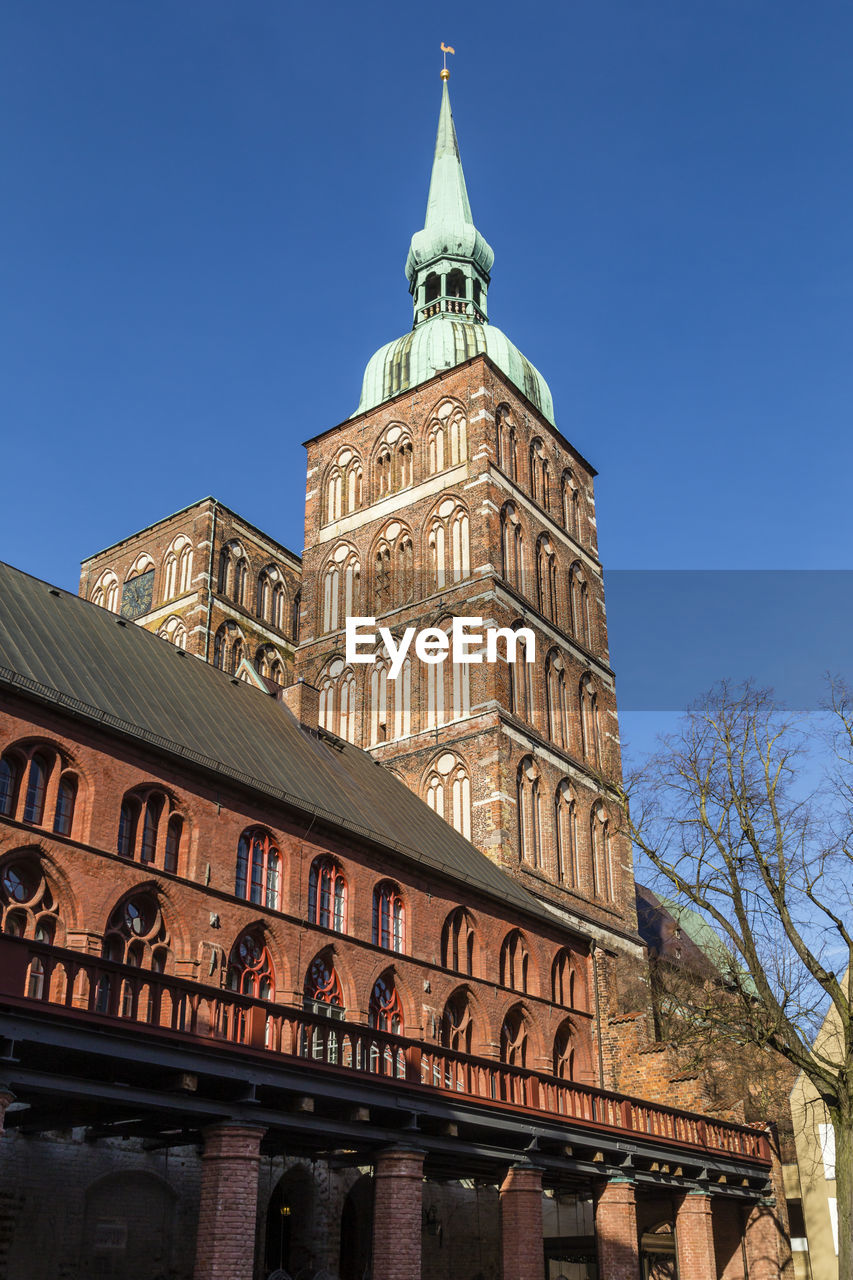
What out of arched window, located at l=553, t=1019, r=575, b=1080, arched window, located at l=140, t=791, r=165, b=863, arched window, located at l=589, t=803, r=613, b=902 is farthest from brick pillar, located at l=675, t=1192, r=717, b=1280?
arched window, located at l=589, t=803, r=613, b=902

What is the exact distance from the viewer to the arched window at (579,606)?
4831 cm

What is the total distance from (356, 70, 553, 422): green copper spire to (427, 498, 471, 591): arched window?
6.44 m

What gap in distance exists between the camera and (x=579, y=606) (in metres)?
49.1

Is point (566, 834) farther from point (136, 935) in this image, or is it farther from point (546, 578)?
point (136, 935)

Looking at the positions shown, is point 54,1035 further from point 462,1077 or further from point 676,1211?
point 676,1211

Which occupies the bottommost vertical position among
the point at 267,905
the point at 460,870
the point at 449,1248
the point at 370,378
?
the point at 449,1248

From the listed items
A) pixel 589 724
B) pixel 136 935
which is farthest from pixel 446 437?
pixel 136 935

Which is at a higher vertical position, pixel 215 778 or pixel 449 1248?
pixel 215 778

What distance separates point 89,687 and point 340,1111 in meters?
10.4

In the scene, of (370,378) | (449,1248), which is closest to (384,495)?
(370,378)

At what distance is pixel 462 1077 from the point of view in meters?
21.4

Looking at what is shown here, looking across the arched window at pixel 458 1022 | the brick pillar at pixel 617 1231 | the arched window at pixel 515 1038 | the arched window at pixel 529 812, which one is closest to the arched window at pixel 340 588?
the arched window at pixel 529 812

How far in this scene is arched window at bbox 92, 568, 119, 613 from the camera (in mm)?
51781

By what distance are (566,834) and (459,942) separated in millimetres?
12085
